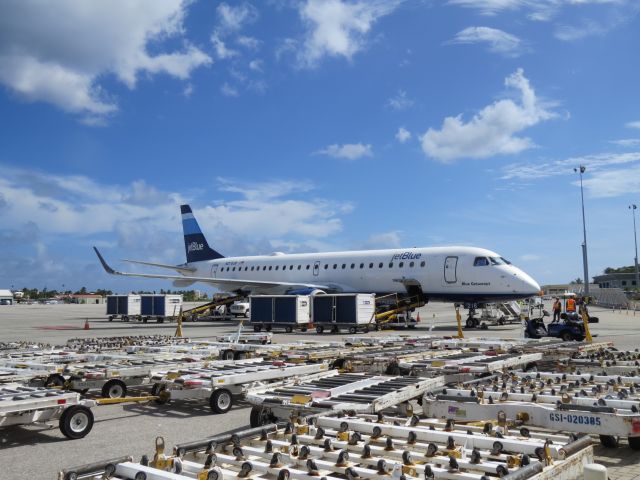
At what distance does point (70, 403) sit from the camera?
724 cm

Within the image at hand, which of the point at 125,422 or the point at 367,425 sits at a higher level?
the point at 367,425

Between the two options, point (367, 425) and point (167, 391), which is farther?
point (167, 391)

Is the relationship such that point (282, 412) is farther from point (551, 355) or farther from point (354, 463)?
point (551, 355)

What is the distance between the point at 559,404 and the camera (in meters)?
6.20

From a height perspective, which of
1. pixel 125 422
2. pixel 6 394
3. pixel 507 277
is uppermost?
pixel 507 277

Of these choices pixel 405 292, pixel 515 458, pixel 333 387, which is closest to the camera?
pixel 515 458

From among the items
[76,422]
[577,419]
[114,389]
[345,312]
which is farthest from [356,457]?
[345,312]

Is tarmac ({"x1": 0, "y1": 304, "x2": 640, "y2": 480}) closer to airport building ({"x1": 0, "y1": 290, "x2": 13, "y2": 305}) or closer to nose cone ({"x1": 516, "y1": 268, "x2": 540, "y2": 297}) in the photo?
nose cone ({"x1": 516, "y1": 268, "x2": 540, "y2": 297})

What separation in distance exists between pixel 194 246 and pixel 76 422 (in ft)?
134

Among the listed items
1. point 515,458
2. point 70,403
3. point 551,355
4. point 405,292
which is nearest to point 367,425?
point 515,458

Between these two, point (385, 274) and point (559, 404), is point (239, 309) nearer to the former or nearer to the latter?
point (385, 274)

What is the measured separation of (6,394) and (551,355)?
9447 mm

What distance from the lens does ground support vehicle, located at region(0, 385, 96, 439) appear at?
22.4 ft

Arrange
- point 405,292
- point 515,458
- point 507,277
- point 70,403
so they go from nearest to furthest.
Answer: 1. point 515,458
2. point 70,403
3. point 507,277
4. point 405,292
